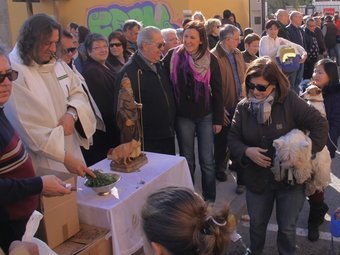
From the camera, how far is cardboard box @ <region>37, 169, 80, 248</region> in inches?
86.6

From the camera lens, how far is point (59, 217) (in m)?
2.26

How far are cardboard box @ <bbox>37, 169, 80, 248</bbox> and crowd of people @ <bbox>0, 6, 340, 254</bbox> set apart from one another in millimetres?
82

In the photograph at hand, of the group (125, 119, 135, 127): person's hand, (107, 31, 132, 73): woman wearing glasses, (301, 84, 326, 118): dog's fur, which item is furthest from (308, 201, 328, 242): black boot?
(107, 31, 132, 73): woman wearing glasses

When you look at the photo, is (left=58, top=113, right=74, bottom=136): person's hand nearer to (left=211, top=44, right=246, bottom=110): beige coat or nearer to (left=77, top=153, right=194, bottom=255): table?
(left=77, top=153, right=194, bottom=255): table

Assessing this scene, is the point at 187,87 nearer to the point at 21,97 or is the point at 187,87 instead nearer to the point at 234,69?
the point at 234,69

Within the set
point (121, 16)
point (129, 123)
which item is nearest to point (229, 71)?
point (129, 123)

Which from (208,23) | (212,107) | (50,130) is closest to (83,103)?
(50,130)

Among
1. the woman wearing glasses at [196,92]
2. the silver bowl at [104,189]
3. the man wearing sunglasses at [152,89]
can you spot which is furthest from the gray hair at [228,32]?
the silver bowl at [104,189]

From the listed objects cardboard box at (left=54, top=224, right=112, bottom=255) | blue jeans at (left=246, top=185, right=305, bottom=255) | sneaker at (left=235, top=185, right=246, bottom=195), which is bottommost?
sneaker at (left=235, top=185, right=246, bottom=195)

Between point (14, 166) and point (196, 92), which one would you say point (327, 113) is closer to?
Result: point (196, 92)

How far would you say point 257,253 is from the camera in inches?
124

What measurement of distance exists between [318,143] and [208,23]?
4.07 meters

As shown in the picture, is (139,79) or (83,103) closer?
(83,103)

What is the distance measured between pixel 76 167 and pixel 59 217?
399 mm
